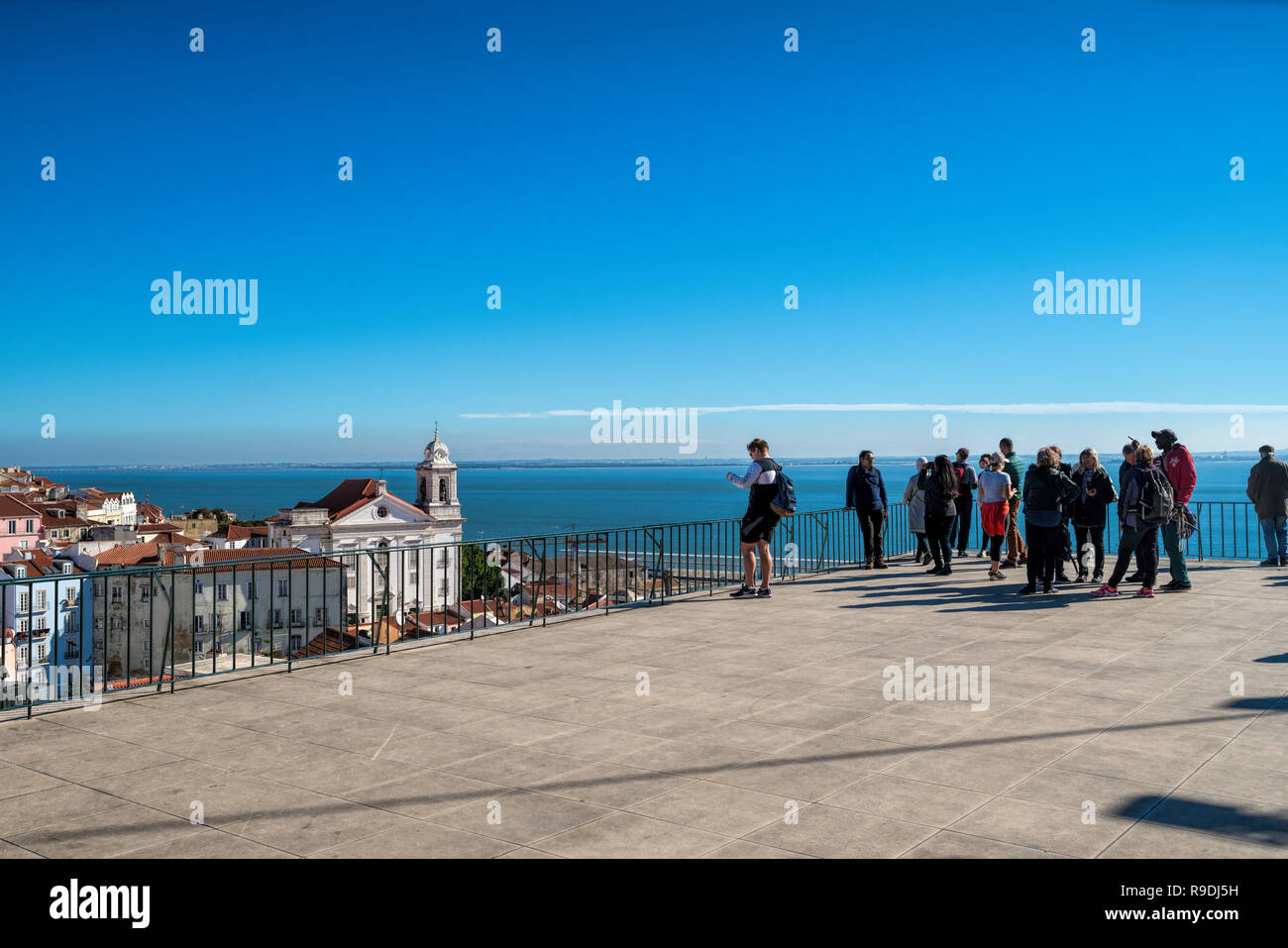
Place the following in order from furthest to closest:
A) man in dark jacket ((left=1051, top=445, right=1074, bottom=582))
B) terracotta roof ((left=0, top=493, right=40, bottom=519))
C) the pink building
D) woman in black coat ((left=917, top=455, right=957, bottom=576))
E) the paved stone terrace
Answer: terracotta roof ((left=0, top=493, right=40, bottom=519)) → the pink building → woman in black coat ((left=917, top=455, right=957, bottom=576)) → man in dark jacket ((left=1051, top=445, right=1074, bottom=582)) → the paved stone terrace

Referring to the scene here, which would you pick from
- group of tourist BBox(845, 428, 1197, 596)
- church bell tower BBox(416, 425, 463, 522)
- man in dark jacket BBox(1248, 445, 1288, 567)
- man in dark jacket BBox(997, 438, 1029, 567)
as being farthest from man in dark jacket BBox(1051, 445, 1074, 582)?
church bell tower BBox(416, 425, 463, 522)

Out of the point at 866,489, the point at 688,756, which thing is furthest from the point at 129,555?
the point at 688,756

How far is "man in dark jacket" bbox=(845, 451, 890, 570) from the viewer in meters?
13.9

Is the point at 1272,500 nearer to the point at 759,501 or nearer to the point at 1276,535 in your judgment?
the point at 1276,535

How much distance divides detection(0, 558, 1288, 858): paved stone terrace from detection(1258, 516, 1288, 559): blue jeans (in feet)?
19.7

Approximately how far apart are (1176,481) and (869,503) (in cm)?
422

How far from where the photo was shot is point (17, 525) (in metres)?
71.6

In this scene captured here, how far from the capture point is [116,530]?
231ft

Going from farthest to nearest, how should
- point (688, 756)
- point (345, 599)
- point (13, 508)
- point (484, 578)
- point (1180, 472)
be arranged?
point (13, 508) < point (1180, 472) < point (484, 578) < point (345, 599) < point (688, 756)

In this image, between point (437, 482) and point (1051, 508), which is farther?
point (437, 482)

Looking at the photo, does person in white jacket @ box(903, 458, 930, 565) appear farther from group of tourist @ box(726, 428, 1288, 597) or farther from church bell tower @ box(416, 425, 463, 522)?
church bell tower @ box(416, 425, 463, 522)

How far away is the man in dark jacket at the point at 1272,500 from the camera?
13188mm
